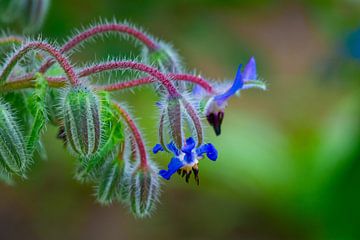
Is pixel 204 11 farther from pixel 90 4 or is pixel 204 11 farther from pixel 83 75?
pixel 83 75

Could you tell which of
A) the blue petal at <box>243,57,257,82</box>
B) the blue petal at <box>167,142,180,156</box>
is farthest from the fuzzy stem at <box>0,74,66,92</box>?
the blue petal at <box>243,57,257,82</box>

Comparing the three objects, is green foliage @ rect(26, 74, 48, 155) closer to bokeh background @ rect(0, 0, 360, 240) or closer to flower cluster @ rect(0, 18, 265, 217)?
flower cluster @ rect(0, 18, 265, 217)

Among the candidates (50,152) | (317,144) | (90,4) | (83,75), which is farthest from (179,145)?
(317,144)

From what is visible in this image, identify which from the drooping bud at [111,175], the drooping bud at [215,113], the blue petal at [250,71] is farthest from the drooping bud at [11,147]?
the blue petal at [250,71]

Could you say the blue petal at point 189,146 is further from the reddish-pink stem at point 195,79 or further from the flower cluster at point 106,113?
the reddish-pink stem at point 195,79

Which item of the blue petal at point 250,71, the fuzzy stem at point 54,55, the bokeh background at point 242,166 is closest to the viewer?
the fuzzy stem at point 54,55

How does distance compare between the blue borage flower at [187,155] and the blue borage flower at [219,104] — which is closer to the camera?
the blue borage flower at [187,155]

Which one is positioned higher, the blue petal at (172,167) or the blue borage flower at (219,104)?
the blue borage flower at (219,104)

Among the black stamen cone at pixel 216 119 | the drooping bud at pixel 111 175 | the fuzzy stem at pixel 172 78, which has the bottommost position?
the drooping bud at pixel 111 175

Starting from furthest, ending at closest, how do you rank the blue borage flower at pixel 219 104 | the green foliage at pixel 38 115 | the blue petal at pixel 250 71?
the blue petal at pixel 250 71 < the blue borage flower at pixel 219 104 < the green foliage at pixel 38 115
